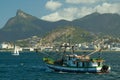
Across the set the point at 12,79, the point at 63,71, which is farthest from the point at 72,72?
the point at 12,79

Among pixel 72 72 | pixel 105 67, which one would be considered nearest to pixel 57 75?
pixel 72 72

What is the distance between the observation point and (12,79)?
122438 mm

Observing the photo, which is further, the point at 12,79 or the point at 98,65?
the point at 98,65

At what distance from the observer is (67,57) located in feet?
460

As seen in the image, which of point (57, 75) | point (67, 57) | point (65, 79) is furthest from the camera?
point (67, 57)

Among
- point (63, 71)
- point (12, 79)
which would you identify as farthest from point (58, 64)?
point (12, 79)

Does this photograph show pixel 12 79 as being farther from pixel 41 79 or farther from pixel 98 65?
pixel 98 65

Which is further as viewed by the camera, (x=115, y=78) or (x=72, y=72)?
(x=72, y=72)

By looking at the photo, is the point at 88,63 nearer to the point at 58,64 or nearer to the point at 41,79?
the point at 58,64

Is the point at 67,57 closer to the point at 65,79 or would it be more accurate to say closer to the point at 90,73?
the point at 90,73

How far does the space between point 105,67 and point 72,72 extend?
10.9 metres

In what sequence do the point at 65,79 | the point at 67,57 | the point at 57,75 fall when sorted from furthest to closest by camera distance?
the point at 67,57 < the point at 57,75 < the point at 65,79

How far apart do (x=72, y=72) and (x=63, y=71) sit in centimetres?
321

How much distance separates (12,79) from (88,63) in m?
26.3
